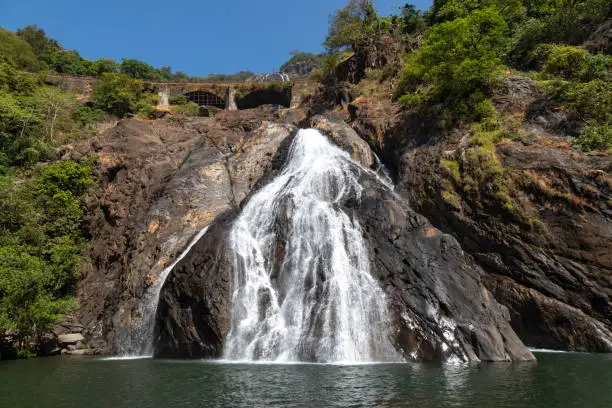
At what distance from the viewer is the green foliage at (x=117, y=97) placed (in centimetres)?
4419

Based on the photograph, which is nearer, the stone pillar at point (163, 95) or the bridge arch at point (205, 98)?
the stone pillar at point (163, 95)

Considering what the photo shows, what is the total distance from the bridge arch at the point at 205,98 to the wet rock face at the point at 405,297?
41134mm

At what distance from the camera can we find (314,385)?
34.0ft

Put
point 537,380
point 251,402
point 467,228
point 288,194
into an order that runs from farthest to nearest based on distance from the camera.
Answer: point 288,194
point 467,228
point 537,380
point 251,402

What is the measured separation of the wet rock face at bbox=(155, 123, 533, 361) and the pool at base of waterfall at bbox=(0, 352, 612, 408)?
1.30m

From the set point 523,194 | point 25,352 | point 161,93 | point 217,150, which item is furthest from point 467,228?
point 161,93

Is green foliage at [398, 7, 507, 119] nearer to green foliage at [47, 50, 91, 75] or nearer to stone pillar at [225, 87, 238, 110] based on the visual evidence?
stone pillar at [225, 87, 238, 110]

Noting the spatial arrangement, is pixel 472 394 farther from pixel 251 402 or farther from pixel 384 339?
pixel 384 339

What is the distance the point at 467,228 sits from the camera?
20.5 meters

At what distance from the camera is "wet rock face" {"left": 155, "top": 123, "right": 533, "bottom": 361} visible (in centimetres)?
1502

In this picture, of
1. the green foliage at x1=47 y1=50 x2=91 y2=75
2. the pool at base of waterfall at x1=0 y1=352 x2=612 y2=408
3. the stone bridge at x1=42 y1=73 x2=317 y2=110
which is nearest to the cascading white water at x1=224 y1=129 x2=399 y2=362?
the pool at base of waterfall at x1=0 y1=352 x2=612 y2=408

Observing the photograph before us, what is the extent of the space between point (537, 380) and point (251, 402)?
7973 millimetres

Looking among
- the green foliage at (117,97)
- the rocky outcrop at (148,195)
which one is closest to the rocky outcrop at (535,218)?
the rocky outcrop at (148,195)

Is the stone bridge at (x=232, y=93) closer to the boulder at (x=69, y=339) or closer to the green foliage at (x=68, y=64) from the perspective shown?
the green foliage at (x=68, y=64)
